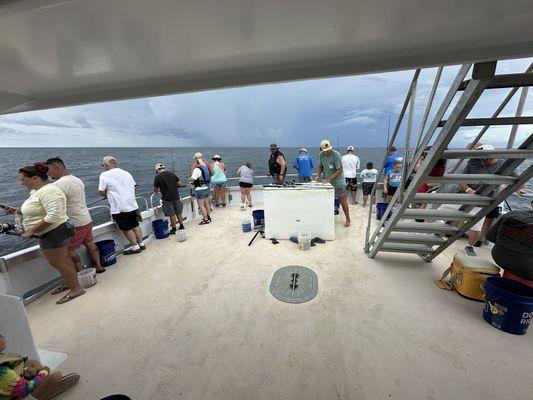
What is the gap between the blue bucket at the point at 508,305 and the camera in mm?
1832

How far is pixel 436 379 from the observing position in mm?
1567

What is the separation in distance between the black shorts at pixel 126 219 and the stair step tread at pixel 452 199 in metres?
3.82

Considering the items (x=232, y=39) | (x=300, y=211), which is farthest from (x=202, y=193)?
(x=232, y=39)

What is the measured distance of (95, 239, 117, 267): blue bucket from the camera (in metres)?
3.27

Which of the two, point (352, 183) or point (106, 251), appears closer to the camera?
point (106, 251)

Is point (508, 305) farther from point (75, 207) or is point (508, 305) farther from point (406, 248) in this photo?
point (75, 207)

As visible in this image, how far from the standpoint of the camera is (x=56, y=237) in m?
2.37

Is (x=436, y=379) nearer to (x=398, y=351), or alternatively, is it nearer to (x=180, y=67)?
(x=398, y=351)

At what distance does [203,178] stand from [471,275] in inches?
182

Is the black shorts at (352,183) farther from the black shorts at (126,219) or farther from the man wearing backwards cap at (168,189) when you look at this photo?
the black shorts at (126,219)

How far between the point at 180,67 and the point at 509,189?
282 cm

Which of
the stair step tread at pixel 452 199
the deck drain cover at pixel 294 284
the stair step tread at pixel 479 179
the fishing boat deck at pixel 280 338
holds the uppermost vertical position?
the stair step tread at pixel 479 179

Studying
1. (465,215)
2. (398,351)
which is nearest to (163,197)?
(398,351)

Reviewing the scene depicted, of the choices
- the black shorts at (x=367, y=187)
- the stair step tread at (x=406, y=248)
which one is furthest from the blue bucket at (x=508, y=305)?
the black shorts at (x=367, y=187)
